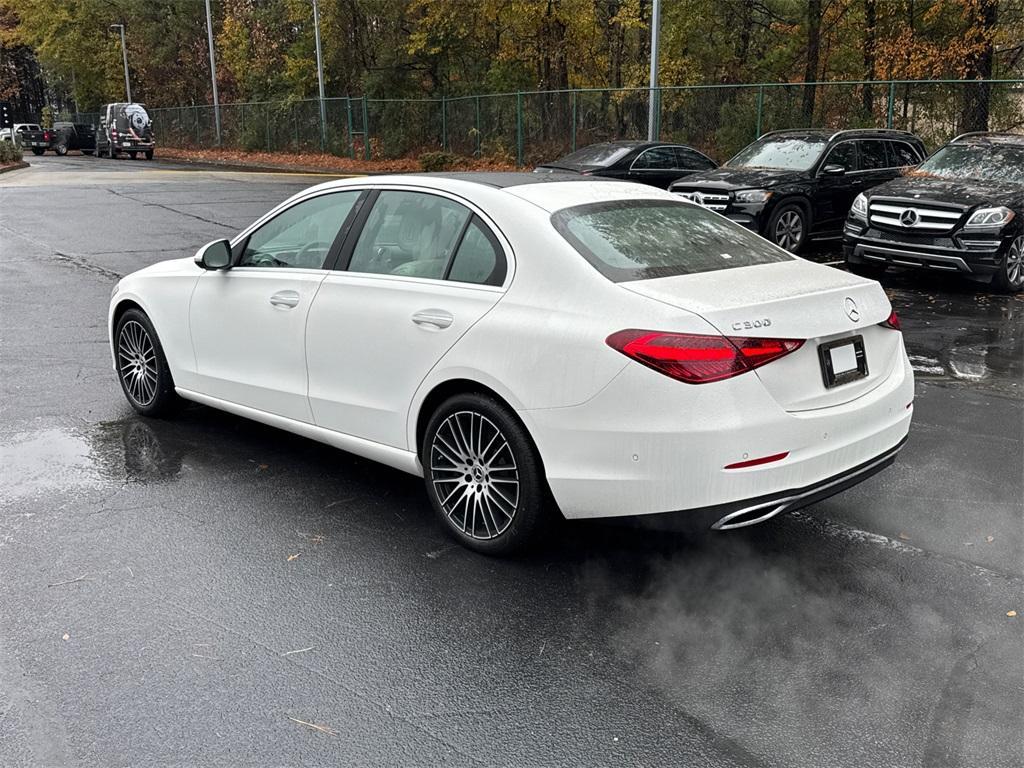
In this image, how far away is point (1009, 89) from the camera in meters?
20.8

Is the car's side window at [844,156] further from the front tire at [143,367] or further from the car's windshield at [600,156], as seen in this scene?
the front tire at [143,367]

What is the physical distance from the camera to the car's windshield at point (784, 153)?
1416 centimetres

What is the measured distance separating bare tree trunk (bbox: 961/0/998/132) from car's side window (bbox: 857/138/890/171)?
23.5 ft

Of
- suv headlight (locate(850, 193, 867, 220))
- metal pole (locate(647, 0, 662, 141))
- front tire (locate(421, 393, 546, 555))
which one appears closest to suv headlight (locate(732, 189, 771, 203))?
suv headlight (locate(850, 193, 867, 220))

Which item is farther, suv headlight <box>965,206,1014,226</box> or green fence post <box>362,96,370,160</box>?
green fence post <box>362,96,370,160</box>

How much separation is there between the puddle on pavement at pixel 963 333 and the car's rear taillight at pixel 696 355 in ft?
14.4

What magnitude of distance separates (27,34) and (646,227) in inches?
3145

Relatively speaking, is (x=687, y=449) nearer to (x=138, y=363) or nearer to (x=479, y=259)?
(x=479, y=259)

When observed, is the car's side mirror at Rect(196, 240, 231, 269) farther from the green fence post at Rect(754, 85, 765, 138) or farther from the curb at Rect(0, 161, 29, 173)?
the curb at Rect(0, 161, 29, 173)

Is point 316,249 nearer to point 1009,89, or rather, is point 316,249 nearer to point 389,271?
point 389,271

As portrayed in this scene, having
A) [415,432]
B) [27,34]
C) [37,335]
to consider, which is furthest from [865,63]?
[27,34]

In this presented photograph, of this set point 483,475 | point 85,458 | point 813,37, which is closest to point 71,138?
point 813,37

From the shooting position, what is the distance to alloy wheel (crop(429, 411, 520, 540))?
4.16 meters

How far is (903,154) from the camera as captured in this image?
15.3 m
